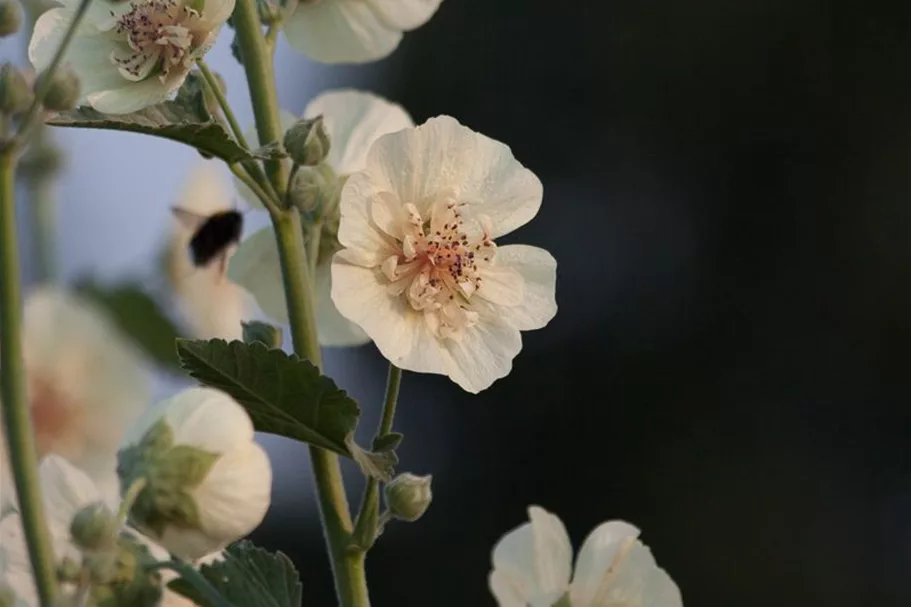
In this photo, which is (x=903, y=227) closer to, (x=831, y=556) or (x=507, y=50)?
(x=831, y=556)

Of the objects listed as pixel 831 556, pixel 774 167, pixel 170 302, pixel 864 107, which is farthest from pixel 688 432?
pixel 170 302

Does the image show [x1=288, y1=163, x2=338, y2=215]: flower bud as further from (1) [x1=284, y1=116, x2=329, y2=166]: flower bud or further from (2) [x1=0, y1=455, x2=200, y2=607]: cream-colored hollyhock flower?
(2) [x1=0, y1=455, x2=200, y2=607]: cream-colored hollyhock flower

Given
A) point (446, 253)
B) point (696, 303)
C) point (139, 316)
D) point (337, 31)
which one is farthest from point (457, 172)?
point (696, 303)

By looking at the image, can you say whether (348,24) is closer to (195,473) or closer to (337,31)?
(337,31)

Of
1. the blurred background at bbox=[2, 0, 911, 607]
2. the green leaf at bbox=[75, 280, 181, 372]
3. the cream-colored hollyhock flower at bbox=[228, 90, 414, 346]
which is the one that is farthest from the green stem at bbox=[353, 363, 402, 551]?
the blurred background at bbox=[2, 0, 911, 607]

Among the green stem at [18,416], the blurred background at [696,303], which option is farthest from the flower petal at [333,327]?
the blurred background at [696,303]

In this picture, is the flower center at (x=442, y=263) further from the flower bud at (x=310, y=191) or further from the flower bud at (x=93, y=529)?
the flower bud at (x=93, y=529)
